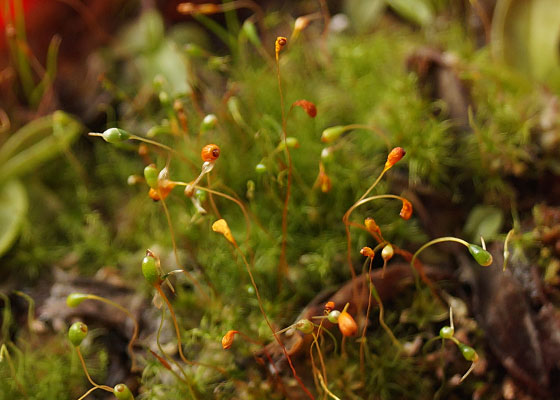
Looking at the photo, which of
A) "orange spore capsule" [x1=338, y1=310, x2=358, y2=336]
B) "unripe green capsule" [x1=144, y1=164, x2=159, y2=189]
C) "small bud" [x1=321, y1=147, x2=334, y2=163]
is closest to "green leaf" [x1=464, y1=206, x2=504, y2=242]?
"small bud" [x1=321, y1=147, x2=334, y2=163]

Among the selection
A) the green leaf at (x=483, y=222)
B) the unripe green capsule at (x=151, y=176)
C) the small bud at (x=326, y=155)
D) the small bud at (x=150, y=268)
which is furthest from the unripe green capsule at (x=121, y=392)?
the green leaf at (x=483, y=222)

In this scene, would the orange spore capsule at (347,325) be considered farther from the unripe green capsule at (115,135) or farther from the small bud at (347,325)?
the unripe green capsule at (115,135)

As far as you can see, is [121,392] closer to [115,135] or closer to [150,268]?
[150,268]

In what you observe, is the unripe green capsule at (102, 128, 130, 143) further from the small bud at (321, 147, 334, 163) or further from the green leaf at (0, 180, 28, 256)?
the green leaf at (0, 180, 28, 256)

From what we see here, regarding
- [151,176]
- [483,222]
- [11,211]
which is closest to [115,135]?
[151,176]

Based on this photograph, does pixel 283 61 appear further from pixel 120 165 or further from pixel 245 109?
pixel 120 165
